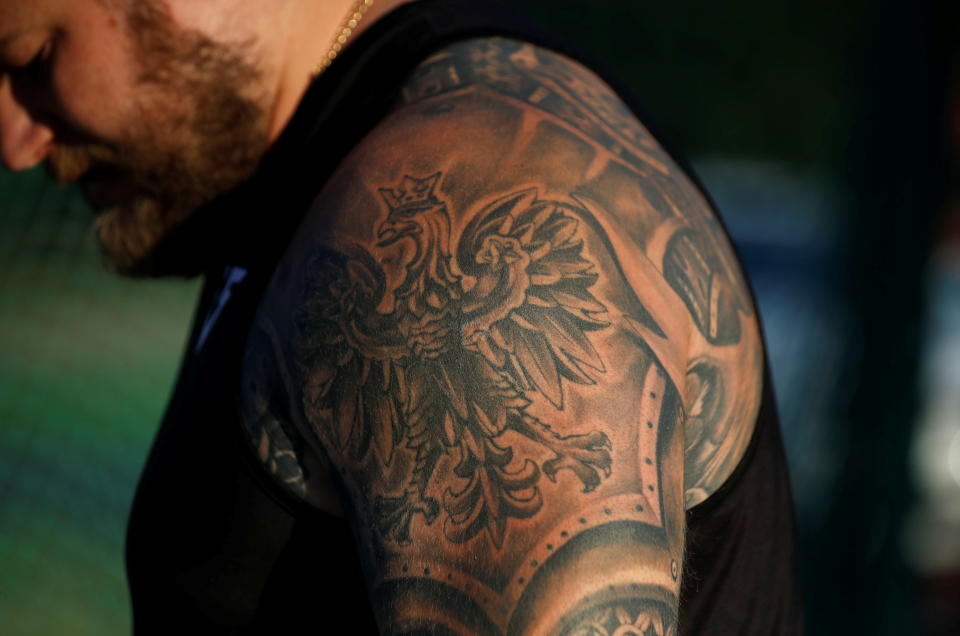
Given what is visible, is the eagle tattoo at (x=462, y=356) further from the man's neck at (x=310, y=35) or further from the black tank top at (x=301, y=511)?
the man's neck at (x=310, y=35)

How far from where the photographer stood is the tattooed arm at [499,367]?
85 cm

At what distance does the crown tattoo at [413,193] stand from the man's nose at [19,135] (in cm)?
87

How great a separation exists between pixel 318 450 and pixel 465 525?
0.18m

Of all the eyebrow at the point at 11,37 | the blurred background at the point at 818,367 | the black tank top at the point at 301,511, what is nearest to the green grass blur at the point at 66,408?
the blurred background at the point at 818,367

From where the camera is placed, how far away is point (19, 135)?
5.22 ft

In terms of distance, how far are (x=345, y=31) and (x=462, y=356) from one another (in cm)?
67

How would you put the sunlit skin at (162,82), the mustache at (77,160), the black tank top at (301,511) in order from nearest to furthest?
the black tank top at (301,511) → the sunlit skin at (162,82) → the mustache at (77,160)

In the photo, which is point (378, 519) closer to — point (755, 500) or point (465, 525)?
point (465, 525)

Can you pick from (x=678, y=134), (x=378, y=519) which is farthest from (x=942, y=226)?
(x=378, y=519)

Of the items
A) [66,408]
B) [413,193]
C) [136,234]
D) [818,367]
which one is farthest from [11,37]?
[818,367]

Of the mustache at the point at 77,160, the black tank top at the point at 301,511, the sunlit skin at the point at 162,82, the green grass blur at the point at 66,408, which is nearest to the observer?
the black tank top at the point at 301,511

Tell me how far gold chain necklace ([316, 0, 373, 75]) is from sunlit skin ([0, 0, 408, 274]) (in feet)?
0.04

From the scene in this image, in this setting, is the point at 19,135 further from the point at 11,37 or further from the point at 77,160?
the point at 11,37

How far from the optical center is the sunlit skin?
1.35m
